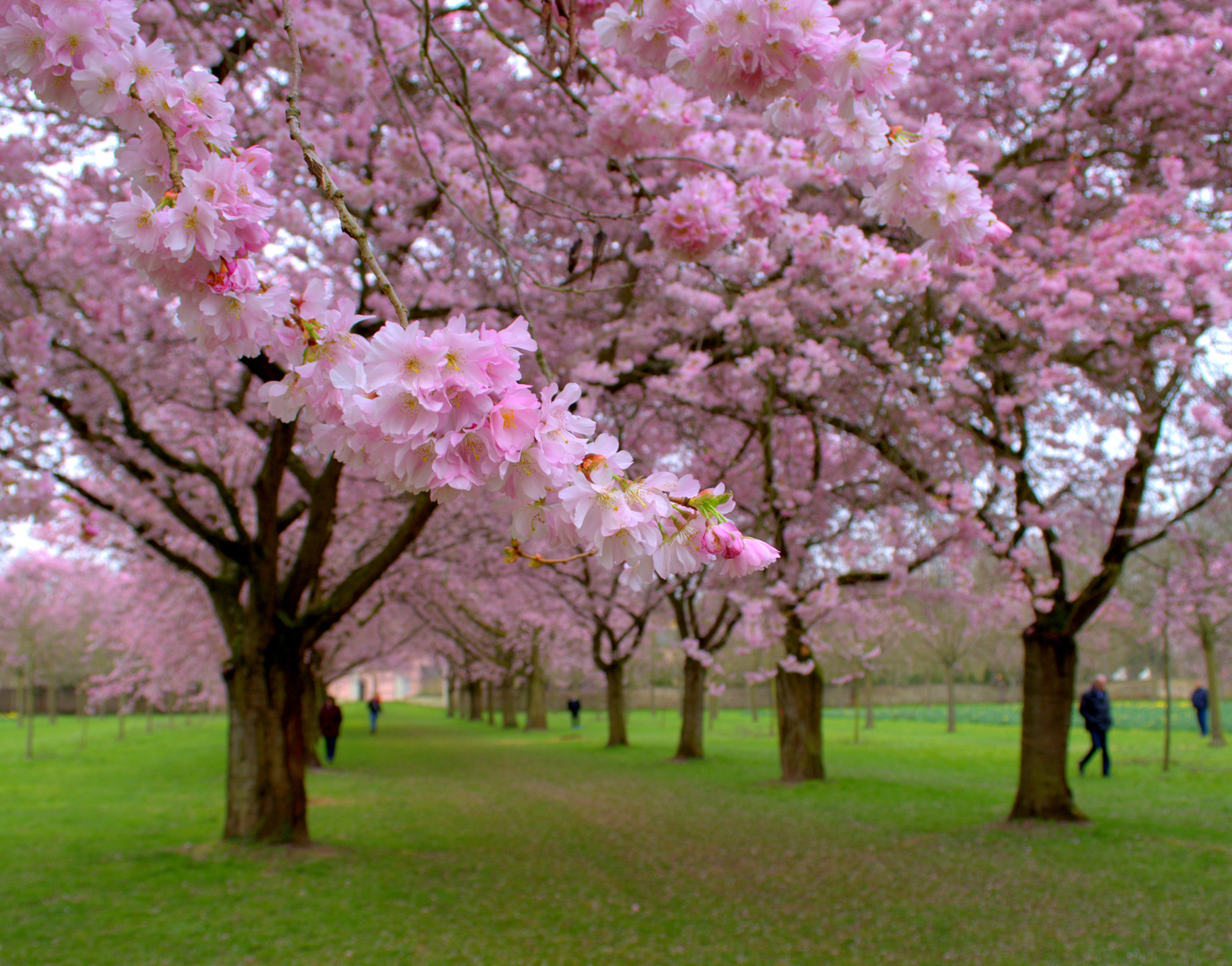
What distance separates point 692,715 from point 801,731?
15.6ft

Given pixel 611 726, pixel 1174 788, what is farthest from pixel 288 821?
pixel 611 726

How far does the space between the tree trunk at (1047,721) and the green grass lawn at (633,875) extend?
0.88 ft

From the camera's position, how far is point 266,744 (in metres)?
8.02

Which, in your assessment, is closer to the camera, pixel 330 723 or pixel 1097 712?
pixel 1097 712

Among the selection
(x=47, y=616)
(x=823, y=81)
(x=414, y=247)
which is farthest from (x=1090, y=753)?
(x=47, y=616)

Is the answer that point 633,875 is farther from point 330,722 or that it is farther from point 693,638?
point 330,722

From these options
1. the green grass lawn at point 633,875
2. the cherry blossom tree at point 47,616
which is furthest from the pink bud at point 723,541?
the cherry blossom tree at point 47,616

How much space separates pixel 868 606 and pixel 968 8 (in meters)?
7.66

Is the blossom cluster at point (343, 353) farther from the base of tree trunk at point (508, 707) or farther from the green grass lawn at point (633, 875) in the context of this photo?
the base of tree trunk at point (508, 707)

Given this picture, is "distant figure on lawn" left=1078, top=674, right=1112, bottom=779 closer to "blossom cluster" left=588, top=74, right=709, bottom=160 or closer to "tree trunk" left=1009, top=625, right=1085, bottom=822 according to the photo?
"tree trunk" left=1009, top=625, right=1085, bottom=822

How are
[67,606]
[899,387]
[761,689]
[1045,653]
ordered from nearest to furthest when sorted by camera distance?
[899,387]
[1045,653]
[67,606]
[761,689]

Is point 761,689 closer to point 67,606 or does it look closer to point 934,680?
point 934,680

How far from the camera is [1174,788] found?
11648 millimetres

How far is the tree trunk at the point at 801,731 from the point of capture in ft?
41.3
